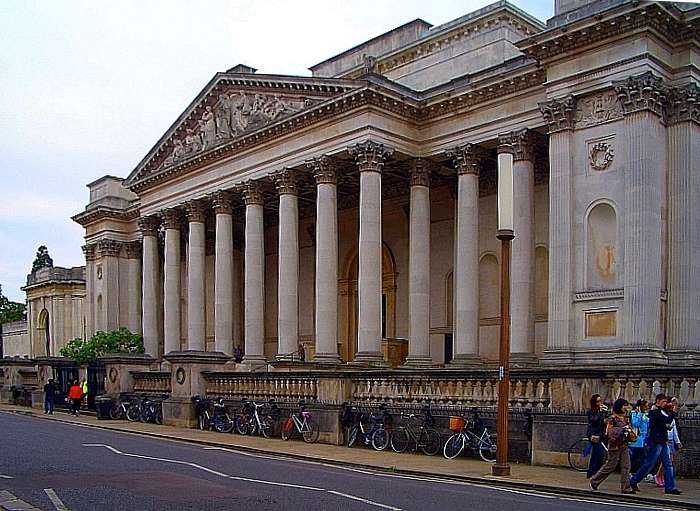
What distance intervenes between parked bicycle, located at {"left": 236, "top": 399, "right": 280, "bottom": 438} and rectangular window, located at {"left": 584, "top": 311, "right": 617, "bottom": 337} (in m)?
9.97

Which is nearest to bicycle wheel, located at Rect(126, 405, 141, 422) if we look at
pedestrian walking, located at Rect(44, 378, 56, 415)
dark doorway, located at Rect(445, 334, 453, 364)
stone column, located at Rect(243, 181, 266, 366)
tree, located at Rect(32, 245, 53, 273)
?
pedestrian walking, located at Rect(44, 378, 56, 415)

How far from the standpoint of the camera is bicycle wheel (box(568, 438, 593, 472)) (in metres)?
17.7

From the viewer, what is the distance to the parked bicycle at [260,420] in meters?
26.5

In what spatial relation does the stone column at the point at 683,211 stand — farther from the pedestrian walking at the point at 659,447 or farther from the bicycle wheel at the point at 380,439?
the pedestrian walking at the point at 659,447

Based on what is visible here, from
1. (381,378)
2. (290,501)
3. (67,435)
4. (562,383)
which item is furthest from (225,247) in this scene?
(290,501)

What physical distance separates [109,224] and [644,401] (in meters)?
46.0

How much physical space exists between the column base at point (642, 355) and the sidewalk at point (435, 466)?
23.7ft

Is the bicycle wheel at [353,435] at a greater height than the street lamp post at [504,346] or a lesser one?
lesser

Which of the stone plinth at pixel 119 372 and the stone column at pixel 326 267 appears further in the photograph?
the stone column at pixel 326 267

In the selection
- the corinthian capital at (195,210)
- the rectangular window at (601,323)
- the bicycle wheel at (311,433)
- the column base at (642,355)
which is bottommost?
the bicycle wheel at (311,433)

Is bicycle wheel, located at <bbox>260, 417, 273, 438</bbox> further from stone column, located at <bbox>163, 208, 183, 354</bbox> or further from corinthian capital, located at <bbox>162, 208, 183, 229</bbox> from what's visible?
corinthian capital, located at <bbox>162, 208, 183, 229</bbox>

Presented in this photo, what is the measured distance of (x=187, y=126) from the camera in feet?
147

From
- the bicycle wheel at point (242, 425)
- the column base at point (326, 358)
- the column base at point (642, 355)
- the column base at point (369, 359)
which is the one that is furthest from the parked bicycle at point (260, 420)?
the column base at point (642, 355)

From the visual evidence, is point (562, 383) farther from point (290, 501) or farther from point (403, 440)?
point (290, 501)
